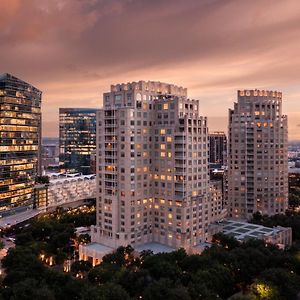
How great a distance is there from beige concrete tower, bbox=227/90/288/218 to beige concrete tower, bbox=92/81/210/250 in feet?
163

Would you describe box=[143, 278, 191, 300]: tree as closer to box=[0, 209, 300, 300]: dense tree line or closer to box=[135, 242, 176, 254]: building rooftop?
box=[0, 209, 300, 300]: dense tree line

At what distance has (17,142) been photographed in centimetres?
16325

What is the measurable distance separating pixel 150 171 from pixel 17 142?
7185 cm

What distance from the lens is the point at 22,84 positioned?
547ft

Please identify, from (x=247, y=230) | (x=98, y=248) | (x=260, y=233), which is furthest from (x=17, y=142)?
(x=260, y=233)

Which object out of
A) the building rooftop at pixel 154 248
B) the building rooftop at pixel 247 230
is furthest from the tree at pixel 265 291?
the building rooftop at pixel 247 230

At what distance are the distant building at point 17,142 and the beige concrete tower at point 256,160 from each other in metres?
91.1

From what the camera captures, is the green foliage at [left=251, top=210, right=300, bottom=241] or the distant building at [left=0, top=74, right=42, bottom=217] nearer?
the green foliage at [left=251, top=210, right=300, bottom=241]

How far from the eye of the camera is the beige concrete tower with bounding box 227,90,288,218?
165 metres

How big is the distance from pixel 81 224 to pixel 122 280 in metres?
71.1

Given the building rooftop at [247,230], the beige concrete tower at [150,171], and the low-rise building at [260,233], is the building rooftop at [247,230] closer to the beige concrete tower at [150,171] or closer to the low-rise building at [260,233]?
the low-rise building at [260,233]

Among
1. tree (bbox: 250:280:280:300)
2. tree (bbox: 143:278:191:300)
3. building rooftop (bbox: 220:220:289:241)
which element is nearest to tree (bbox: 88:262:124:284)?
tree (bbox: 143:278:191:300)

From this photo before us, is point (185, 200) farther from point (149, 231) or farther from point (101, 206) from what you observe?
point (101, 206)

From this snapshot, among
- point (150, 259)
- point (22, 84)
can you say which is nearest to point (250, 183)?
point (150, 259)
